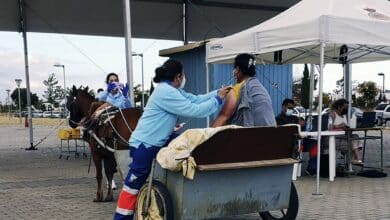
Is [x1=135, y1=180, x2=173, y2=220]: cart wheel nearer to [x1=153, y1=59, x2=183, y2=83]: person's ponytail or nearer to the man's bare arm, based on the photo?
the man's bare arm

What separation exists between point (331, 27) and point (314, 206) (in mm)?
2862

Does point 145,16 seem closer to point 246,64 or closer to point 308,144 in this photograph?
point 308,144

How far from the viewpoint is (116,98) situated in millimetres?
8469

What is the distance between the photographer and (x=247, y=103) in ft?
18.9

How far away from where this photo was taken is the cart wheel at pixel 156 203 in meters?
5.16

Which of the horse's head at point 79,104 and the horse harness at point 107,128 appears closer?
the horse harness at point 107,128

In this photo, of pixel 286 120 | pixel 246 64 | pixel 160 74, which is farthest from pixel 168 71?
pixel 286 120

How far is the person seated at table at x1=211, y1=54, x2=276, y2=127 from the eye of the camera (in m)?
5.72

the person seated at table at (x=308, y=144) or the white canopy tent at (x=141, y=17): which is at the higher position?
the white canopy tent at (x=141, y=17)

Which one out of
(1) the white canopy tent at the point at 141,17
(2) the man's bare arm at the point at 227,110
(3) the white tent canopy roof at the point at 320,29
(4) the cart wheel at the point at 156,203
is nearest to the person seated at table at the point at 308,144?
(3) the white tent canopy roof at the point at 320,29

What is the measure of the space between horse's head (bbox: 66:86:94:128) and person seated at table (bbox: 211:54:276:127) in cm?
406

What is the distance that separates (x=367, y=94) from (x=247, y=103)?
58.4 metres

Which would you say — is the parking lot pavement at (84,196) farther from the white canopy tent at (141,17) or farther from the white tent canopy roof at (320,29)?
the white canopy tent at (141,17)

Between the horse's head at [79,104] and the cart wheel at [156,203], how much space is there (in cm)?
393
